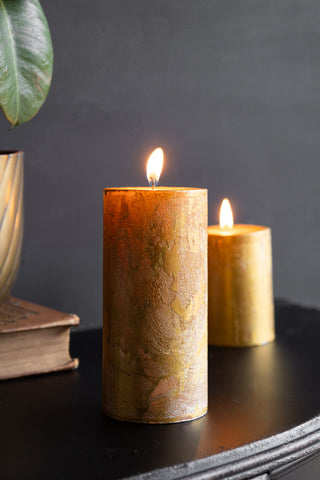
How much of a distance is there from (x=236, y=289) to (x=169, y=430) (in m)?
0.32

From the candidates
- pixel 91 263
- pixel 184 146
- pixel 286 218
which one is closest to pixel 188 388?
pixel 91 263

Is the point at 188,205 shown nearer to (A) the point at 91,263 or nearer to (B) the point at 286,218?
(A) the point at 91,263

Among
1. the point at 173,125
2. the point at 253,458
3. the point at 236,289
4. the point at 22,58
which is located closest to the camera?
the point at 253,458

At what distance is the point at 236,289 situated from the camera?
2.73 feet

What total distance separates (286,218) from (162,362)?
734 mm

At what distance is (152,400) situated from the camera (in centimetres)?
56

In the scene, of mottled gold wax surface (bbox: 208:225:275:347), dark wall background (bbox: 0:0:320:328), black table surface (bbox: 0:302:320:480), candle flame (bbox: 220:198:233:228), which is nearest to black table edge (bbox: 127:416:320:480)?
black table surface (bbox: 0:302:320:480)

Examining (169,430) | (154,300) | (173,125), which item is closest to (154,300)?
(154,300)

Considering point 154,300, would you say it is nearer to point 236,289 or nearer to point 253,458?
point 253,458

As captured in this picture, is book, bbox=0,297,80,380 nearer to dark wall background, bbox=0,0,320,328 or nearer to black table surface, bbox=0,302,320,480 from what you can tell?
black table surface, bbox=0,302,320,480

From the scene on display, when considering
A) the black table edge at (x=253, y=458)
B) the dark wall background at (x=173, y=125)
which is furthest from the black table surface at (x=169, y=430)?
the dark wall background at (x=173, y=125)

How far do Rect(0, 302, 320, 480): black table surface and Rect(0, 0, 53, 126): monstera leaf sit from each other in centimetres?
30

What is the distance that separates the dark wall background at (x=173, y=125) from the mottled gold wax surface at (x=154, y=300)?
42 cm

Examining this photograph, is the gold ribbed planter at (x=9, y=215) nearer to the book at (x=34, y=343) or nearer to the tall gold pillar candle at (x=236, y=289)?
the book at (x=34, y=343)
